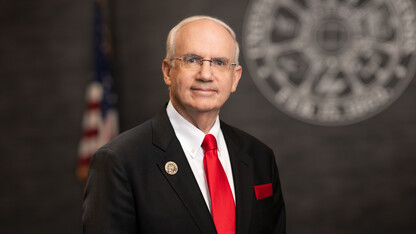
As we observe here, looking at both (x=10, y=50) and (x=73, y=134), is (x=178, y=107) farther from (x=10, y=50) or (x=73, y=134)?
(x=10, y=50)

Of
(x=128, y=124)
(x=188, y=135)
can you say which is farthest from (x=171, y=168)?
(x=128, y=124)

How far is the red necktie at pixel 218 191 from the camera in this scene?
4.41 ft

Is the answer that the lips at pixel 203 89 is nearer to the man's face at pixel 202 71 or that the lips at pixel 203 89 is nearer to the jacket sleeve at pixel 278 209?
the man's face at pixel 202 71

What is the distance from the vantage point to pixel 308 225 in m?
3.58

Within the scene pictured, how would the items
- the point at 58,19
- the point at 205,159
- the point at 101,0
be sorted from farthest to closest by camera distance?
the point at 58,19, the point at 101,0, the point at 205,159

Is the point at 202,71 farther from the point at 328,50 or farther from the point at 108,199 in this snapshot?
the point at 328,50

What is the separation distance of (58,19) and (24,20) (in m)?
0.29

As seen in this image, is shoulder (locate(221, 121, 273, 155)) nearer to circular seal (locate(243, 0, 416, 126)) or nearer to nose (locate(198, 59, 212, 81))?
nose (locate(198, 59, 212, 81))

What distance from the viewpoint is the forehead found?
136 cm

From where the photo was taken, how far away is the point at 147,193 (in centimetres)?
128

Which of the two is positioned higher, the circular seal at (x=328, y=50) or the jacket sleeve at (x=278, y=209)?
the circular seal at (x=328, y=50)

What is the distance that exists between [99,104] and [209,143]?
194 centimetres

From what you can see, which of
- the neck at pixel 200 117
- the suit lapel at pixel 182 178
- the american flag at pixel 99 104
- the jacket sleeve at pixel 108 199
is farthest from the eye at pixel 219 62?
the american flag at pixel 99 104

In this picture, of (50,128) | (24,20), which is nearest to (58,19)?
(24,20)
